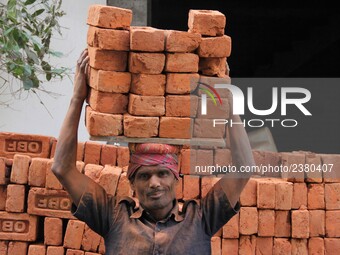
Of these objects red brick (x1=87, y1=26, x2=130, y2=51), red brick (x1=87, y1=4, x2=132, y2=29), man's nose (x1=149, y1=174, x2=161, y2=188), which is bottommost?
man's nose (x1=149, y1=174, x2=161, y2=188)

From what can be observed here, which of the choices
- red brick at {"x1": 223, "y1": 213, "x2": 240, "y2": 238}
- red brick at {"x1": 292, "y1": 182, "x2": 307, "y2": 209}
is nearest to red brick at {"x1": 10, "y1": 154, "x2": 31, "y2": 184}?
red brick at {"x1": 223, "y1": 213, "x2": 240, "y2": 238}

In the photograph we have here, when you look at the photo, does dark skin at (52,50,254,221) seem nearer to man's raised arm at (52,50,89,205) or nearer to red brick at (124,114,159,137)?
man's raised arm at (52,50,89,205)

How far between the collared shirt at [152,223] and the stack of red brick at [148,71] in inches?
14.8

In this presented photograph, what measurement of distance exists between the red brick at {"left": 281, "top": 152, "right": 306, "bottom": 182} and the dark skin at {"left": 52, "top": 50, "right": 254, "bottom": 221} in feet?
8.98

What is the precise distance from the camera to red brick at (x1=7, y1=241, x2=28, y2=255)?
9194 mm

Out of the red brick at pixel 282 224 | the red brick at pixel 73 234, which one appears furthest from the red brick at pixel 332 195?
the red brick at pixel 73 234

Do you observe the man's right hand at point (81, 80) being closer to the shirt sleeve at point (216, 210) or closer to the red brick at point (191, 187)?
the shirt sleeve at point (216, 210)

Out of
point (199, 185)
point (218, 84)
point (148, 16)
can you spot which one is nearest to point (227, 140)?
point (218, 84)

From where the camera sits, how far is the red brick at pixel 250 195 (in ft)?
29.7

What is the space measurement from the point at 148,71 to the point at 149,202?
0.70 m

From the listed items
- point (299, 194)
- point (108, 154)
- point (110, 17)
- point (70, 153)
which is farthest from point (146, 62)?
point (299, 194)

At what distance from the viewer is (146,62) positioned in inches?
253

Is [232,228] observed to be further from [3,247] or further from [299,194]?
[3,247]

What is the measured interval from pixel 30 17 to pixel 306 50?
8.60 metres
